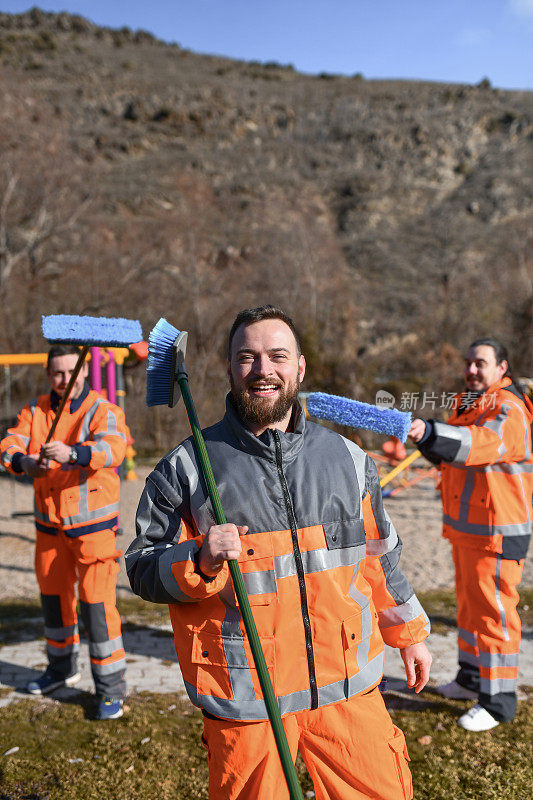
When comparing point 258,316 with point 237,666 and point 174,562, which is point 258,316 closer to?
point 174,562

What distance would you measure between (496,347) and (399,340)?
3187cm

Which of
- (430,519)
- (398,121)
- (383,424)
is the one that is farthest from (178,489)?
(398,121)

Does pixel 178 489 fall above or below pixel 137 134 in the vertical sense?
below

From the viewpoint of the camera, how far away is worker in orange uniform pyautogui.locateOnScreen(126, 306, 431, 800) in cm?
177

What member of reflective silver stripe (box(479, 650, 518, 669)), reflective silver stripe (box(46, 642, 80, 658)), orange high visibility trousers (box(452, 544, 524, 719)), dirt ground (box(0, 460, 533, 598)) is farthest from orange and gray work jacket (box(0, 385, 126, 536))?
dirt ground (box(0, 460, 533, 598))

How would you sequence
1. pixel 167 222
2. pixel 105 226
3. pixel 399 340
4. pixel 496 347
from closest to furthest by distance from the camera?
pixel 496 347 < pixel 105 226 < pixel 167 222 < pixel 399 340

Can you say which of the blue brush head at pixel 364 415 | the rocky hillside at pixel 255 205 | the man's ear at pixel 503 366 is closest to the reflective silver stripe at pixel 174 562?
the blue brush head at pixel 364 415

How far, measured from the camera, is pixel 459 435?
3.07 m

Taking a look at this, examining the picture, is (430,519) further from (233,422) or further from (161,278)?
(161,278)

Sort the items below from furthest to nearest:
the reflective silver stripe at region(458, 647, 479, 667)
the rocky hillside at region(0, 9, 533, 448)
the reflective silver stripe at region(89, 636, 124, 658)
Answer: the rocky hillside at region(0, 9, 533, 448) → the reflective silver stripe at region(458, 647, 479, 667) → the reflective silver stripe at region(89, 636, 124, 658)

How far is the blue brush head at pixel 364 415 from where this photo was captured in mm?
2428

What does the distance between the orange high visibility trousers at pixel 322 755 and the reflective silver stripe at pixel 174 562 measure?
415 millimetres

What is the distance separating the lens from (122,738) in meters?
3.35

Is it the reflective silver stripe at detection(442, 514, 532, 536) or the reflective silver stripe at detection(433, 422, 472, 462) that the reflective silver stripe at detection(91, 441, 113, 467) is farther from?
the reflective silver stripe at detection(442, 514, 532, 536)
